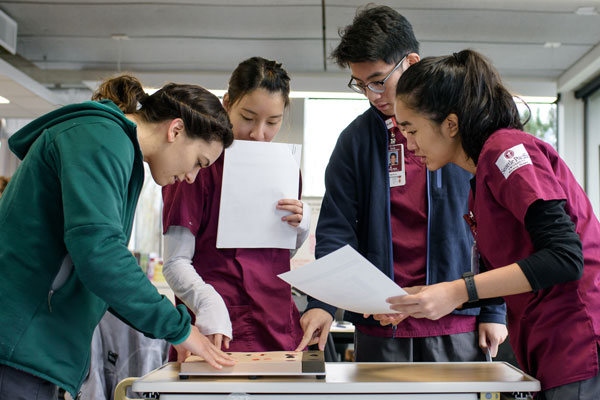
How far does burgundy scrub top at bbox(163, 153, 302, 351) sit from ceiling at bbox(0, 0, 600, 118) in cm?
343

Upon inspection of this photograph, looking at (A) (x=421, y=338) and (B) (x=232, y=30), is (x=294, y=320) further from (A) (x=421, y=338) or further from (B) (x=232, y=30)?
(B) (x=232, y=30)

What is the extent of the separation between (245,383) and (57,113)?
0.62 meters

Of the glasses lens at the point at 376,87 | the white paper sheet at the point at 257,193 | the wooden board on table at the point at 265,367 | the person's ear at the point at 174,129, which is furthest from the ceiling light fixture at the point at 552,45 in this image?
the wooden board on table at the point at 265,367

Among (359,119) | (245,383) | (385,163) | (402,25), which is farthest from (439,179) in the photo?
(245,383)

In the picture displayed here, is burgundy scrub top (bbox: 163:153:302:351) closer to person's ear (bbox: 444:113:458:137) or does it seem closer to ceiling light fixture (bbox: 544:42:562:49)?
person's ear (bbox: 444:113:458:137)

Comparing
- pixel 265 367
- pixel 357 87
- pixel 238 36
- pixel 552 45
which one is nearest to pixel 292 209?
pixel 357 87

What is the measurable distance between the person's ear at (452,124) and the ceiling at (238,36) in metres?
3.55

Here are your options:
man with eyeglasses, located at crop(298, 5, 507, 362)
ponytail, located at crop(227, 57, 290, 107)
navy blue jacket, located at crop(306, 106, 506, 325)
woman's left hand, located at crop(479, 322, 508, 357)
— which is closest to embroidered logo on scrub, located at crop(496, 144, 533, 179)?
man with eyeglasses, located at crop(298, 5, 507, 362)

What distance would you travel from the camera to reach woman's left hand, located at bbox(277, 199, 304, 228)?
1.56m

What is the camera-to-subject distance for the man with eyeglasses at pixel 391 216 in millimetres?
1475

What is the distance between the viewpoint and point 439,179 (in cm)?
157

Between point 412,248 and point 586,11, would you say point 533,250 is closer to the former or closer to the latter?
point 412,248

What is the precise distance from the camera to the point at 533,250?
1079mm

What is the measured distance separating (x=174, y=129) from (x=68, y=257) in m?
0.38
